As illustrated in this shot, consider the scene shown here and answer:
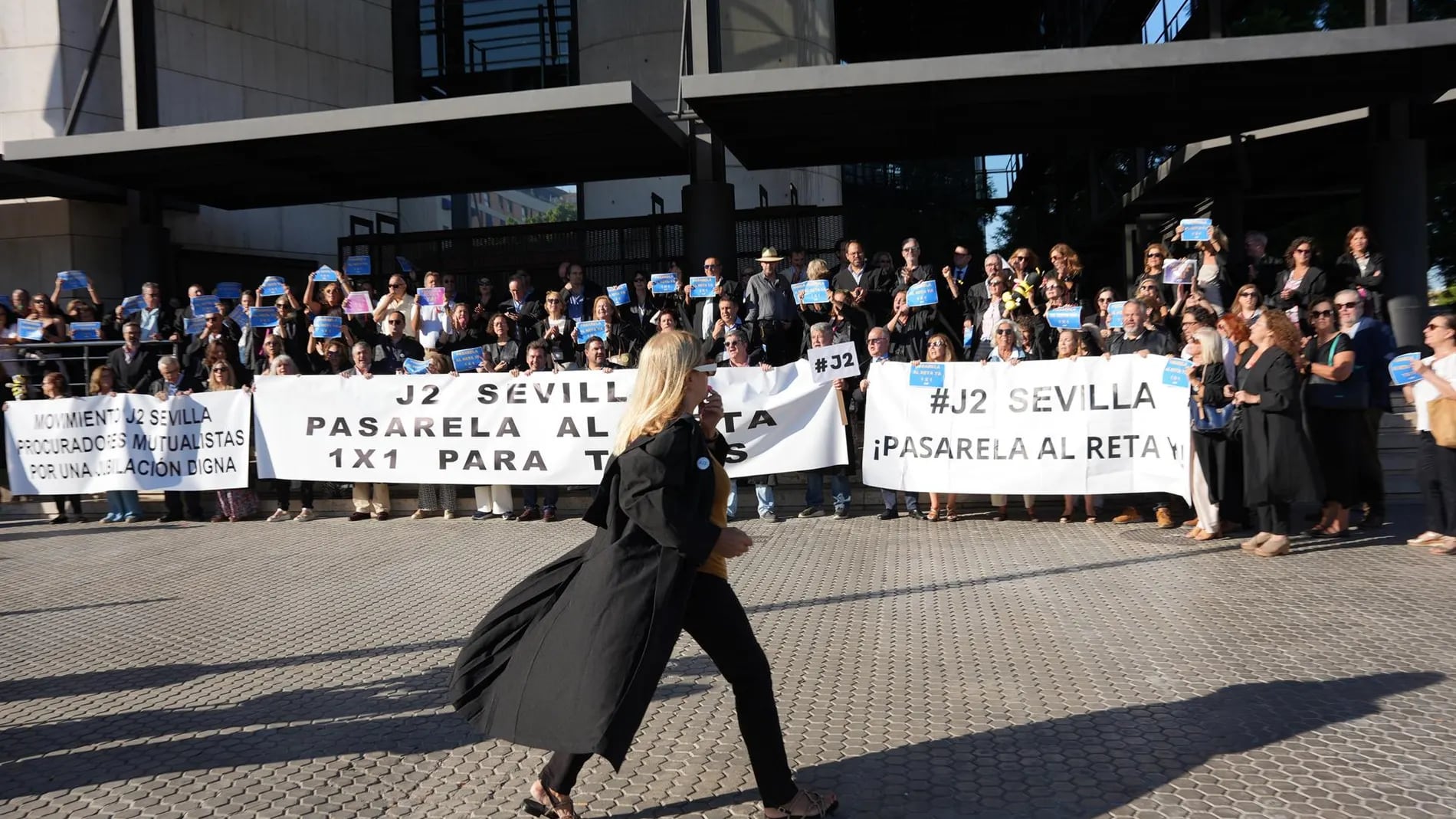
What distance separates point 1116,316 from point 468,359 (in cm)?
644

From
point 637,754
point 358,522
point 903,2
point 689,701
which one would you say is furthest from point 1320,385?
point 903,2

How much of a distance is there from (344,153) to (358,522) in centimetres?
593

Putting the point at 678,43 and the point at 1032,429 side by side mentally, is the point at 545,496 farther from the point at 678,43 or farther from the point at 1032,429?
the point at 678,43

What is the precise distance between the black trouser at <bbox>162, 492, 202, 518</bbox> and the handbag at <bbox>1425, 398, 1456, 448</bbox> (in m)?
12.0

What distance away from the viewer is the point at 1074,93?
13.3 metres

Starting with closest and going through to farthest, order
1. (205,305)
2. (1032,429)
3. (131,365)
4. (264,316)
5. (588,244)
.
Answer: (1032,429), (264,316), (131,365), (205,305), (588,244)

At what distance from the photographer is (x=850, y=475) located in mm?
11766

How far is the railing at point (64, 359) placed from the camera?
47.3ft

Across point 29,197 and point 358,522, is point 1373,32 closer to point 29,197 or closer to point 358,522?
point 358,522

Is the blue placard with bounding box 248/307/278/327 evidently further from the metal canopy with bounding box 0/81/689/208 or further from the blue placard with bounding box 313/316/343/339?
the metal canopy with bounding box 0/81/689/208

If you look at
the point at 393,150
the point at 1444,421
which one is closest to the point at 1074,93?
the point at 1444,421

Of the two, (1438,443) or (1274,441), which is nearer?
(1438,443)

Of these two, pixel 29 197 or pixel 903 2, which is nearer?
pixel 29 197

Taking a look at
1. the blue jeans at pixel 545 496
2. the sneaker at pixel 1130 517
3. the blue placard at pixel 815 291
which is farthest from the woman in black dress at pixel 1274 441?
the blue jeans at pixel 545 496
